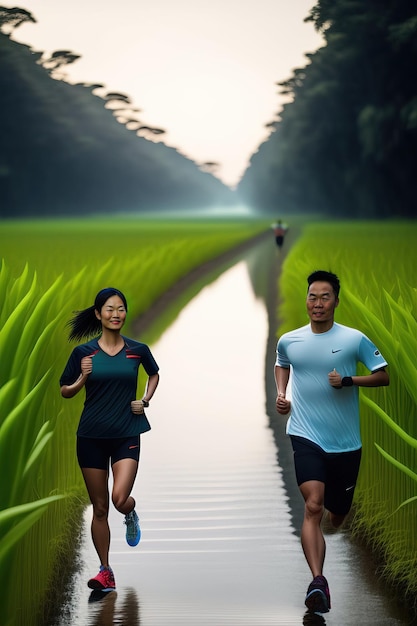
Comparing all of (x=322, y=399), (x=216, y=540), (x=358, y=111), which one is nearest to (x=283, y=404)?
(x=322, y=399)

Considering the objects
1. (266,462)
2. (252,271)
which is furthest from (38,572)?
(252,271)

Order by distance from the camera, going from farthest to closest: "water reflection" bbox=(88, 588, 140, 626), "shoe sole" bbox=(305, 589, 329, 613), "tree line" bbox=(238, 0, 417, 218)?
1. "tree line" bbox=(238, 0, 417, 218)
2. "water reflection" bbox=(88, 588, 140, 626)
3. "shoe sole" bbox=(305, 589, 329, 613)

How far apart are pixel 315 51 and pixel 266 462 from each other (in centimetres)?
6682

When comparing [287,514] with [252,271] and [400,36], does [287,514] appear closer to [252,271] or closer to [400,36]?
[252,271]

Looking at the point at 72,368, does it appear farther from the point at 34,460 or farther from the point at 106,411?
the point at 34,460

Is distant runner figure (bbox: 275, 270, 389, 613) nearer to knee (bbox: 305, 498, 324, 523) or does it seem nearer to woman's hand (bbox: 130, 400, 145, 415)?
knee (bbox: 305, 498, 324, 523)

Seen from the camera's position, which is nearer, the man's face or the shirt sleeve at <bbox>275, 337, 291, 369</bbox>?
the man's face

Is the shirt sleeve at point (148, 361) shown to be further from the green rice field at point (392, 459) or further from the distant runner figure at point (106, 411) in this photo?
the green rice field at point (392, 459)

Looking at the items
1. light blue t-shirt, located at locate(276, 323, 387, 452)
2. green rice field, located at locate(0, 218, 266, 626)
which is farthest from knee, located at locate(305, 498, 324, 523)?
green rice field, located at locate(0, 218, 266, 626)

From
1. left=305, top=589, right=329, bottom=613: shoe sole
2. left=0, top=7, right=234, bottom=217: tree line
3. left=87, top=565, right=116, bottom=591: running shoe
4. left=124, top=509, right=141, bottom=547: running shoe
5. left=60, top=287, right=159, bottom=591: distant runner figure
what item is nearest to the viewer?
left=305, top=589, right=329, bottom=613: shoe sole

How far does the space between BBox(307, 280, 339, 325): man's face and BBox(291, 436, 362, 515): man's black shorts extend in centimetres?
50

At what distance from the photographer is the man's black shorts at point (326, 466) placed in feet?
16.5

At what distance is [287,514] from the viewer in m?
6.93

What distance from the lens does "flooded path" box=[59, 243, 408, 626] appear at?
5.11 metres
